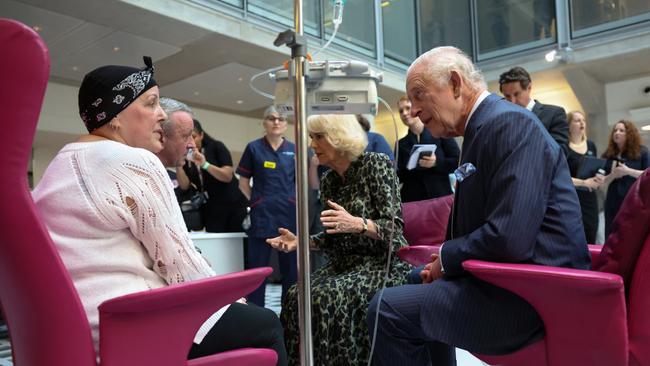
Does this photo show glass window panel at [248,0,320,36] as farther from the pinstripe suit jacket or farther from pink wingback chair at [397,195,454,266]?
the pinstripe suit jacket

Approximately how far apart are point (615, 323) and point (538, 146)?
43 centimetres

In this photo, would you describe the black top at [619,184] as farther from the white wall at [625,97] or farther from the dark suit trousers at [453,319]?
the white wall at [625,97]

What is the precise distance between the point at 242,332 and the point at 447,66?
90 centimetres

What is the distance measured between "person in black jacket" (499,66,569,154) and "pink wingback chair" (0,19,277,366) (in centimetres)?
254

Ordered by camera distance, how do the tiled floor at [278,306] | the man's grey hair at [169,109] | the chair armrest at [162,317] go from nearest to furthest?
the chair armrest at [162,317] → the man's grey hair at [169,109] → the tiled floor at [278,306]

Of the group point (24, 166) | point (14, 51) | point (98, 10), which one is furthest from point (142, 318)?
point (98, 10)

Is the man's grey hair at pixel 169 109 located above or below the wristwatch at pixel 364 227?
above

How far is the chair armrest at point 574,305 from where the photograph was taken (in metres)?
1.11

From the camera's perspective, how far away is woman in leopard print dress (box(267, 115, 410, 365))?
5.90 feet

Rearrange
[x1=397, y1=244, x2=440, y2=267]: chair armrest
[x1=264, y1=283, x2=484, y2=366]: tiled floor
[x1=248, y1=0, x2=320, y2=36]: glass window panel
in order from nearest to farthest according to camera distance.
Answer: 1. [x1=397, y1=244, x2=440, y2=267]: chair armrest
2. [x1=264, y1=283, x2=484, y2=366]: tiled floor
3. [x1=248, y1=0, x2=320, y2=36]: glass window panel

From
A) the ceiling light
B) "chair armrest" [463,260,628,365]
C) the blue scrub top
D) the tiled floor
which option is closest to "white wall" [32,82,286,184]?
the tiled floor

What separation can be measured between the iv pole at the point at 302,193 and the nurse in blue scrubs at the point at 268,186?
2.25 meters

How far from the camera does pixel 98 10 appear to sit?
5387 millimetres

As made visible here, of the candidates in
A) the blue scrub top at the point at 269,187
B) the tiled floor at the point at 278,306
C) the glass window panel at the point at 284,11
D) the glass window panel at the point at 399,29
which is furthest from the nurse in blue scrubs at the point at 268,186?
the glass window panel at the point at 399,29
